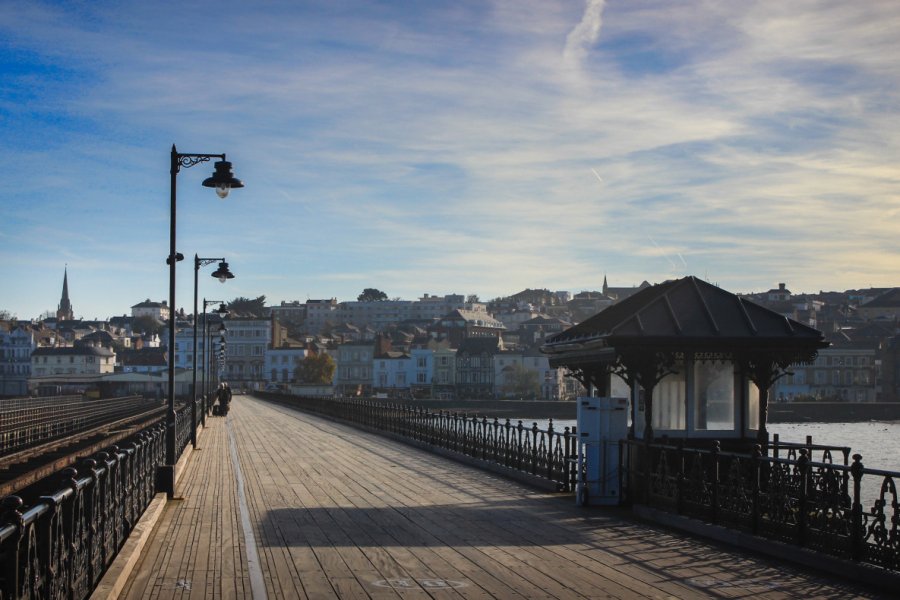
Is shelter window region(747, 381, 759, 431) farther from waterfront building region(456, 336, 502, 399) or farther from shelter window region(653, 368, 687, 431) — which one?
waterfront building region(456, 336, 502, 399)

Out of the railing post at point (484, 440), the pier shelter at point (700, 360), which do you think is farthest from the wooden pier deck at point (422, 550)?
the railing post at point (484, 440)

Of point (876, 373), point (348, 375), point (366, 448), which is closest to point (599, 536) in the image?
point (366, 448)

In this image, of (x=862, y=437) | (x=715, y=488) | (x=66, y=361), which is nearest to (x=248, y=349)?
(x=66, y=361)

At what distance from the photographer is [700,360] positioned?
55.0 feet

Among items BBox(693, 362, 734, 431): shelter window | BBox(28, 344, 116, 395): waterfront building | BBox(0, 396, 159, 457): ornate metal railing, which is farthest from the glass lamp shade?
BBox(28, 344, 116, 395): waterfront building

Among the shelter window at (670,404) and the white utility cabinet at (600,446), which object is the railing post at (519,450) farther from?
the shelter window at (670,404)

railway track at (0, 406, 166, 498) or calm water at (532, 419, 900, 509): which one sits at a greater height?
railway track at (0, 406, 166, 498)

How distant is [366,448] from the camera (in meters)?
32.8

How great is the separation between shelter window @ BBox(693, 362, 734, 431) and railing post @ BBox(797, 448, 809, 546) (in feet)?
16.7

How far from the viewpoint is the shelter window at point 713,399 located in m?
16.8

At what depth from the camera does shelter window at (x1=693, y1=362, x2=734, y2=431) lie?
16.8 meters

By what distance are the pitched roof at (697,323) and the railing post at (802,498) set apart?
482 cm

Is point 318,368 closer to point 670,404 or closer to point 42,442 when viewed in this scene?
point 42,442

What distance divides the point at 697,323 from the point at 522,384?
137m
